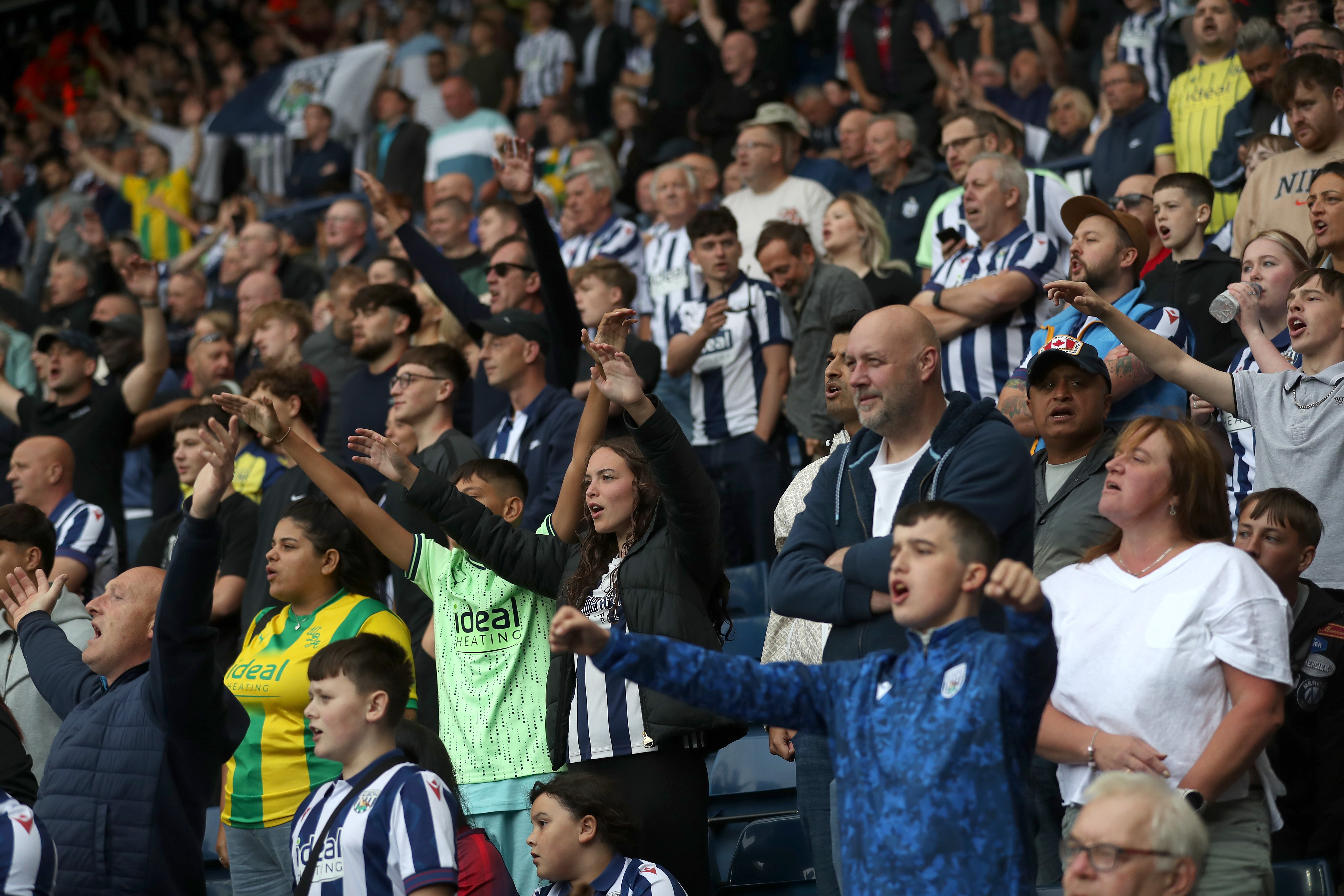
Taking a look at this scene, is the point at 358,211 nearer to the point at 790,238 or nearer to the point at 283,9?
the point at 790,238

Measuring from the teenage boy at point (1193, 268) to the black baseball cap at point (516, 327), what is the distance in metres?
2.41

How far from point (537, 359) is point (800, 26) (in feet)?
23.4

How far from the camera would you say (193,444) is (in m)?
6.05

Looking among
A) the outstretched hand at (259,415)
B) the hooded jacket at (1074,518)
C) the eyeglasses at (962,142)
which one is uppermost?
the eyeglasses at (962,142)

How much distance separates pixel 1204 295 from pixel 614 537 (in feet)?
9.44

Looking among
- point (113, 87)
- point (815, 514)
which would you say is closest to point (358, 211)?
point (815, 514)

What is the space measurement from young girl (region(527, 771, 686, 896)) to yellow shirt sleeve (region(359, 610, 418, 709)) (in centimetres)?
93

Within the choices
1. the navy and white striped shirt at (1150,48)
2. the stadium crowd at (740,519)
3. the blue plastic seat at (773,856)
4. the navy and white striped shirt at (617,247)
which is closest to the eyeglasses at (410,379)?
the stadium crowd at (740,519)

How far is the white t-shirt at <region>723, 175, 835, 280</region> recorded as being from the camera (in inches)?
311

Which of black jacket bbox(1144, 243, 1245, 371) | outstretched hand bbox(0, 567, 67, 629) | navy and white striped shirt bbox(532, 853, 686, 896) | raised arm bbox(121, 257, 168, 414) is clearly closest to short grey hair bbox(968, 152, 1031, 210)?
black jacket bbox(1144, 243, 1245, 371)

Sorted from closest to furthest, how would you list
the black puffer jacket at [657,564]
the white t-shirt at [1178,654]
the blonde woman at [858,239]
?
the white t-shirt at [1178,654] < the black puffer jacket at [657,564] < the blonde woman at [858,239]

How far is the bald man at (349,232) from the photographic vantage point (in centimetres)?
926

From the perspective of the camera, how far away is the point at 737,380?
6.75 m

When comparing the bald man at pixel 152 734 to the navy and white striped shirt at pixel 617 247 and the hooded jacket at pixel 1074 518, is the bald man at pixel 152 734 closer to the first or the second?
the hooded jacket at pixel 1074 518
